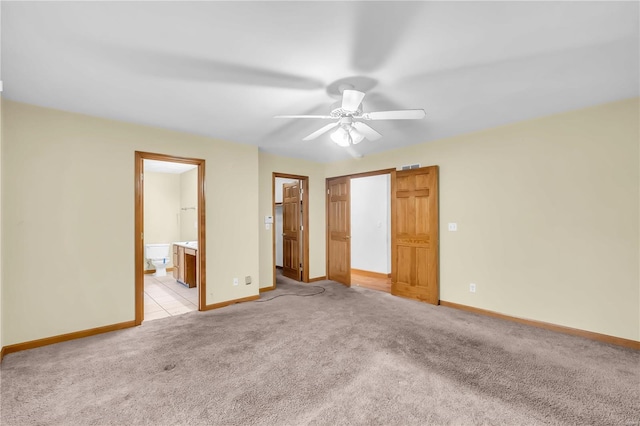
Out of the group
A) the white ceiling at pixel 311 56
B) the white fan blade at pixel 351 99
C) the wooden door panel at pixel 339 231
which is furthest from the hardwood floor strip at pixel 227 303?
the white fan blade at pixel 351 99

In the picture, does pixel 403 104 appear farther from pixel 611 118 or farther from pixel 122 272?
pixel 122 272

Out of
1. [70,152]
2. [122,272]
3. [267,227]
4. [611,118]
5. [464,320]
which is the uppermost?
[611,118]

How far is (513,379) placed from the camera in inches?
87.0

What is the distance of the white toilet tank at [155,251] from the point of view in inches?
234

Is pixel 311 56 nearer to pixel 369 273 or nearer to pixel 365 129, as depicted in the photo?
pixel 365 129

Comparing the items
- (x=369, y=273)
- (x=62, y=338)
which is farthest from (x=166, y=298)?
(x=369, y=273)

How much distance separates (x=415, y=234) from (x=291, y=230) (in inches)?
102

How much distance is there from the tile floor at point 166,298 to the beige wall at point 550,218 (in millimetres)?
3827

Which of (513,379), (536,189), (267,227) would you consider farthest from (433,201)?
(267,227)

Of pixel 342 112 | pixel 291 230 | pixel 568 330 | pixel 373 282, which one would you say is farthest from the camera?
pixel 291 230

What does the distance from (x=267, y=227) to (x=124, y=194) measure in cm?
226

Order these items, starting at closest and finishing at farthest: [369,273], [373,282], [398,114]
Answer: [398,114] < [373,282] < [369,273]

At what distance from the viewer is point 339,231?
18.3 ft

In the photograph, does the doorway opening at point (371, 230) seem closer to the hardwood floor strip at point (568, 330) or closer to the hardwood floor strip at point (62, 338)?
the hardwood floor strip at point (568, 330)
